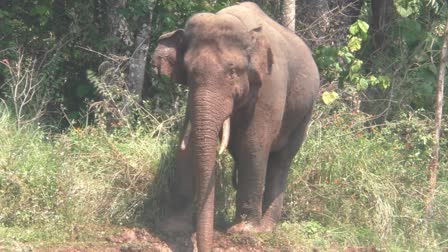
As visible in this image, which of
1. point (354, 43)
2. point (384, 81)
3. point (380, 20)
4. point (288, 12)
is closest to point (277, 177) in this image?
point (288, 12)

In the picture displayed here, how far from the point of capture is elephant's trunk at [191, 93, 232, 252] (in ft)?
23.5

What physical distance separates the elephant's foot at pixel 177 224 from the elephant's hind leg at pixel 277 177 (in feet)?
2.54

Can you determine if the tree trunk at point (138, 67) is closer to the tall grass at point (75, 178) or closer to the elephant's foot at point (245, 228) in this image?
the tall grass at point (75, 178)

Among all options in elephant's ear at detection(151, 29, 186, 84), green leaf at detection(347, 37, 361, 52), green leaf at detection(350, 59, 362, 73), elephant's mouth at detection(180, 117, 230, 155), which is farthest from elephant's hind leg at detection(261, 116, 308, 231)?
green leaf at detection(347, 37, 361, 52)

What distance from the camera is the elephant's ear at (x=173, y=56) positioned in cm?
775

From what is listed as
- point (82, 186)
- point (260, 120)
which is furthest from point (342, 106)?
point (82, 186)

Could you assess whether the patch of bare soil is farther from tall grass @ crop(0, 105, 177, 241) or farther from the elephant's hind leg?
the elephant's hind leg

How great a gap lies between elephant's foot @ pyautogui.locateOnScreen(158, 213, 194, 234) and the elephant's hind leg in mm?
775

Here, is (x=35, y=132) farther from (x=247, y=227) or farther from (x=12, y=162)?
(x=247, y=227)

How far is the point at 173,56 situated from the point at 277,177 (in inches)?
72.2

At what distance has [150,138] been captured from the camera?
9.14m

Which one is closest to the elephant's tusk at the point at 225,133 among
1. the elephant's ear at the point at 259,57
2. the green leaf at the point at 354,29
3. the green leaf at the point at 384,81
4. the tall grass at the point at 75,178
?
the elephant's ear at the point at 259,57

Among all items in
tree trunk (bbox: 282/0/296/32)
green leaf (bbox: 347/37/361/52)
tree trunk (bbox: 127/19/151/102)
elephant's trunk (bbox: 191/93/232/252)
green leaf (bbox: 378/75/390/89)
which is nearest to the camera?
elephant's trunk (bbox: 191/93/232/252)

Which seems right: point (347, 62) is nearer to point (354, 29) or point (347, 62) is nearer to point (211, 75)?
point (354, 29)
